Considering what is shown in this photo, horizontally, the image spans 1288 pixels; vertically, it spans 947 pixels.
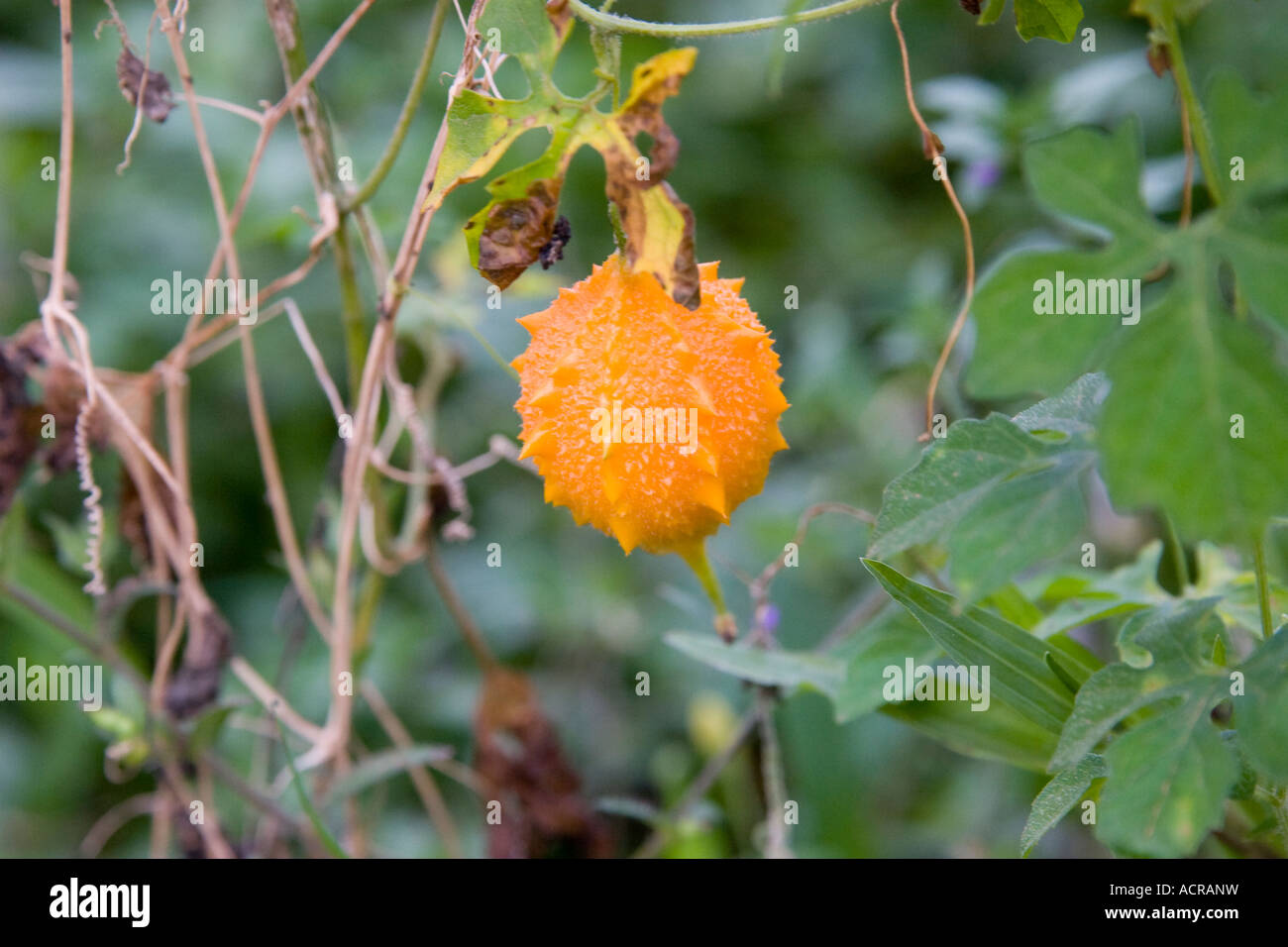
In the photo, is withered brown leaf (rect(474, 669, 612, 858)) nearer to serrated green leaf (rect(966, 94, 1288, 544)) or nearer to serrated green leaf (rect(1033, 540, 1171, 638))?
serrated green leaf (rect(1033, 540, 1171, 638))

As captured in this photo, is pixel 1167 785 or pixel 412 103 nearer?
pixel 1167 785

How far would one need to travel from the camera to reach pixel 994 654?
0.74m

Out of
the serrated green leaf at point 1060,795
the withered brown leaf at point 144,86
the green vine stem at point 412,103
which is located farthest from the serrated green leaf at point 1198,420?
the withered brown leaf at point 144,86

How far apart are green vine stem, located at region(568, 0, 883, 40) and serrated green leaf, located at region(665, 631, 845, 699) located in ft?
1.59

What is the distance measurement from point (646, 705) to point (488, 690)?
55cm

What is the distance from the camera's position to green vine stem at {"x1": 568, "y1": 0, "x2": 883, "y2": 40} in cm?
64

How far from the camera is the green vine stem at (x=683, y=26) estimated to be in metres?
0.64

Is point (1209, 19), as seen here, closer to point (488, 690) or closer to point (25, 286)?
point (488, 690)

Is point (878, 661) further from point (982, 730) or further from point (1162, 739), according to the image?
point (1162, 739)

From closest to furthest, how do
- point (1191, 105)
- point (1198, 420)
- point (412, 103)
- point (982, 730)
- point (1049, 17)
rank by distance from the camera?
1. point (1198, 420)
2. point (1191, 105)
3. point (1049, 17)
4. point (412, 103)
5. point (982, 730)

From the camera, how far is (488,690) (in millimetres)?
1253

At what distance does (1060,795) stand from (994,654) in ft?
0.37

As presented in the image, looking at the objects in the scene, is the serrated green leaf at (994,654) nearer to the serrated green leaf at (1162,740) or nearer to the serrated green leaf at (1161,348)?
the serrated green leaf at (1162,740)

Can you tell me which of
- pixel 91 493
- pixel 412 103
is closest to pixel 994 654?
pixel 412 103
